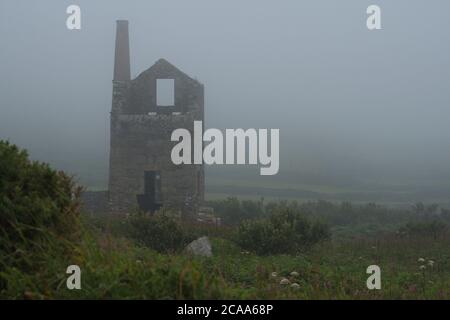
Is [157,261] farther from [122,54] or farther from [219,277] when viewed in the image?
[122,54]

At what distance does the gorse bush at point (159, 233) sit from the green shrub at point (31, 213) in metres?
7.43

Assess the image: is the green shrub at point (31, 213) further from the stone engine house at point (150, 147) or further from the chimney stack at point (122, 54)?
the chimney stack at point (122, 54)

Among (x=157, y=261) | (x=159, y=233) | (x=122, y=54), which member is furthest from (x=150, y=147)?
(x=157, y=261)

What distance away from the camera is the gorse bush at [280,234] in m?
14.7

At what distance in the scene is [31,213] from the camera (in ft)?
23.0

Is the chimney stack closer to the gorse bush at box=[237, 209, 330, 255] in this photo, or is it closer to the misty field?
the gorse bush at box=[237, 209, 330, 255]

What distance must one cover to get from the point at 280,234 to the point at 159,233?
2957mm

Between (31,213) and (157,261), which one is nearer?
(31,213)

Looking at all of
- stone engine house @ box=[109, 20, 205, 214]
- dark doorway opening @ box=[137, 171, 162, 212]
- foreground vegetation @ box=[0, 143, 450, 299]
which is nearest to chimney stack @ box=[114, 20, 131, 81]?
stone engine house @ box=[109, 20, 205, 214]

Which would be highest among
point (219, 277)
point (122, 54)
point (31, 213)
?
point (122, 54)

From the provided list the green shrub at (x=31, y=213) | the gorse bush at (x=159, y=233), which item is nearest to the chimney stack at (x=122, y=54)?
the gorse bush at (x=159, y=233)

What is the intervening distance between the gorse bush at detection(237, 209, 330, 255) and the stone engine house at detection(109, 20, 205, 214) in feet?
34.0

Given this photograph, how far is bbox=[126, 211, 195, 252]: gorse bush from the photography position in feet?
49.4
